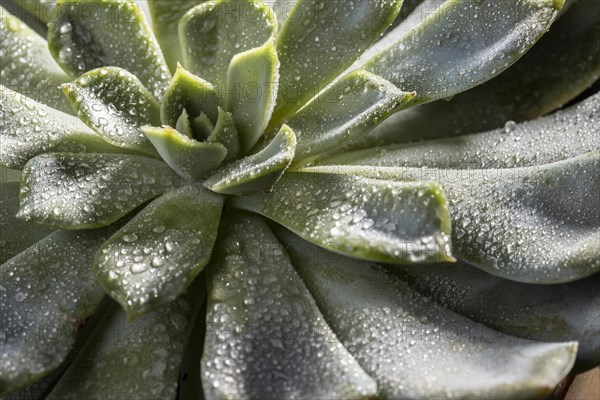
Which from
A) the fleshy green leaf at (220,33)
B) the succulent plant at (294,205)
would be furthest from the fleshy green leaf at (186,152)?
the fleshy green leaf at (220,33)

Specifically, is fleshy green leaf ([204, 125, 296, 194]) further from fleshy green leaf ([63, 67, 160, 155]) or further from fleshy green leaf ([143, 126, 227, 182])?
fleshy green leaf ([63, 67, 160, 155])

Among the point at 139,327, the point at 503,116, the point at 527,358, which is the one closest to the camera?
the point at 527,358

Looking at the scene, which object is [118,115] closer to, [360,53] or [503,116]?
[360,53]

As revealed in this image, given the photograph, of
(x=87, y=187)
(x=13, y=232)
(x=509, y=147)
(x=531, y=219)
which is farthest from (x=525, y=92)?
(x=13, y=232)

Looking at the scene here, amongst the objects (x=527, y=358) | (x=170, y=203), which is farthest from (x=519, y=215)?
(x=170, y=203)

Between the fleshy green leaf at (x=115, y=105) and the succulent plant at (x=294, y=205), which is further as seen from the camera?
the fleshy green leaf at (x=115, y=105)

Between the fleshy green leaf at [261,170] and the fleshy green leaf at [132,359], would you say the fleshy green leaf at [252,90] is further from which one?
the fleshy green leaf at [132,359]
